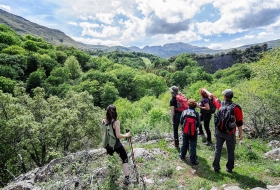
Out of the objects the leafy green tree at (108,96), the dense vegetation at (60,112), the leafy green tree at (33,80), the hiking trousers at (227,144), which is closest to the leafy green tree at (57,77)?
the dense vegetation at (60,112)

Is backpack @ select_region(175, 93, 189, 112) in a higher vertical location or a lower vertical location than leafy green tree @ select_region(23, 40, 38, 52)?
lower

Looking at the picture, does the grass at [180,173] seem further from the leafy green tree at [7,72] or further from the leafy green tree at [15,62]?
the leafy green tree at [15,62]

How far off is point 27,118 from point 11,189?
31.1 ft

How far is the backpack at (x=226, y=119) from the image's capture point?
5971 mm

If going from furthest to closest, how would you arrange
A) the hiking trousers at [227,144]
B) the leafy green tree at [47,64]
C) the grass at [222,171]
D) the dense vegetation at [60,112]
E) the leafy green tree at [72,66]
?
the leafy green tree at [72,66]
the leafy green tree at [47,64]
the dense vegetation at [60,112]
the hiking trousers at [227,144]
the grass at [222,171]

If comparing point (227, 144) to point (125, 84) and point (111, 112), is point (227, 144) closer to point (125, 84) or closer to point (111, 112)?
point (111, 112)

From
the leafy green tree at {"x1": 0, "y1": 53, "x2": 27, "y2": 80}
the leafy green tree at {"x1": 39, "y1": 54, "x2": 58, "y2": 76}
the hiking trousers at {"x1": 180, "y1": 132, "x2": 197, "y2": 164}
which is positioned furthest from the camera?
the leafy green tree at {"x1": 39, "y1": 54, "x2": 58, "y2": 76}

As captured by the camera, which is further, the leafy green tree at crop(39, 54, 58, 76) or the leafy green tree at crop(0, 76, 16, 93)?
the leafy green tree at crop(39, 54, 58, 76)

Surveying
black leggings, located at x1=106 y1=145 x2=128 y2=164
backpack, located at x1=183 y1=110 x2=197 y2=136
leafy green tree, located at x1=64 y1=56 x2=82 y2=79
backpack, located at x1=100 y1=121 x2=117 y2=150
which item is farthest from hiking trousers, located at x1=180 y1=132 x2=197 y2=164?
leafy green tree, located at x1=64 y1=56 x2=82 y2=79

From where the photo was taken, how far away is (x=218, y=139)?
21.1ft

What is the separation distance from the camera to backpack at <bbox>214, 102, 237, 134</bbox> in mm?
5971

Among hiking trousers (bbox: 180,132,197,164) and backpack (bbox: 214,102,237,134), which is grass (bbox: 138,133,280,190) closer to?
hiking trousers (bbox: 180,132,197,164)

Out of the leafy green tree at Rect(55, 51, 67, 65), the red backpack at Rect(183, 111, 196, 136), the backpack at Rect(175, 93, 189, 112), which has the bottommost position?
the red backpack at Rect(183, 111, 196, 136)

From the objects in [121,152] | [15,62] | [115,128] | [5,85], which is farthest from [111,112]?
[15,62]
